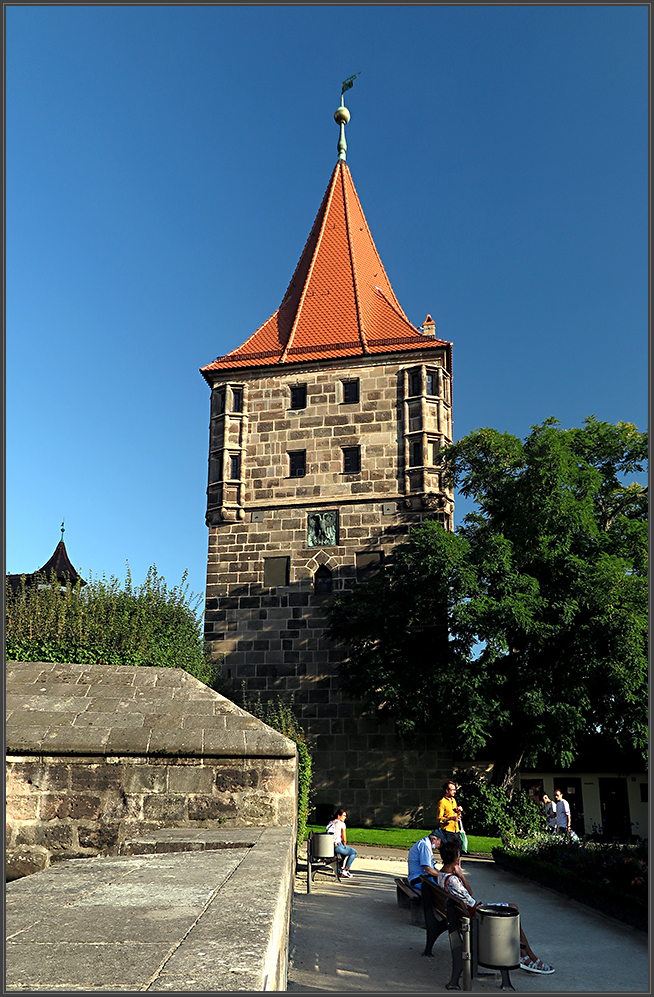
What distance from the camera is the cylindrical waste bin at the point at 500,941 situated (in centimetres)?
604

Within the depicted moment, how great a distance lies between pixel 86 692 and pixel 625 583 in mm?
13986

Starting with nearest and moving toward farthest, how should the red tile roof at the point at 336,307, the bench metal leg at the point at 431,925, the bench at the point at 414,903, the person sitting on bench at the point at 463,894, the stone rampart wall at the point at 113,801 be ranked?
the person sitting on bench at the point at 463,894 → the bench metal leg at the point at 431,925 → the stone rampart wall at the point at 113,801 → the bench at the point at 414,903 → the red tile roof at the point at 336,307

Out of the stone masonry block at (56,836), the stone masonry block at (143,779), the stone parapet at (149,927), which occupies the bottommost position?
the stone masonry block at (56,836)

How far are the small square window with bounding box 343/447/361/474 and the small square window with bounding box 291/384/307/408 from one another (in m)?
2.39

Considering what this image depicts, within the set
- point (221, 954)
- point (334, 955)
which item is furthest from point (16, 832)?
point (221, 954)

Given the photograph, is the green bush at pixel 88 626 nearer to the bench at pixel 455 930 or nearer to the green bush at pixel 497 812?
the bench at pixel 455 930

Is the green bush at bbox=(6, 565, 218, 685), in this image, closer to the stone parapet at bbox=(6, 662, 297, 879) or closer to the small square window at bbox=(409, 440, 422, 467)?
the stone parapet at bbox=(6, 662, 297, 879)

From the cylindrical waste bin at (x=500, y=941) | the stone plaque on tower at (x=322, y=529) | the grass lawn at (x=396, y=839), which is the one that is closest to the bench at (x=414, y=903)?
the cylindrical waste bin at (x=500, y=941)

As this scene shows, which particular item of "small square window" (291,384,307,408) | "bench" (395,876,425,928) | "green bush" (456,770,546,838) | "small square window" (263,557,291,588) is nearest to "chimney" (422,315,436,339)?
"small square window" (291,384,307,408)

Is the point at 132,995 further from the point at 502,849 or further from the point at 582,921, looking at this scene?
the point at 502,849

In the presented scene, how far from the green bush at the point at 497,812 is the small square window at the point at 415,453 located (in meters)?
9.59

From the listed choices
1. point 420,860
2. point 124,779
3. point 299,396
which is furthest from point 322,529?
point 124,779

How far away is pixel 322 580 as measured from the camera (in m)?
23.6

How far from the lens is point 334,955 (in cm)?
700
